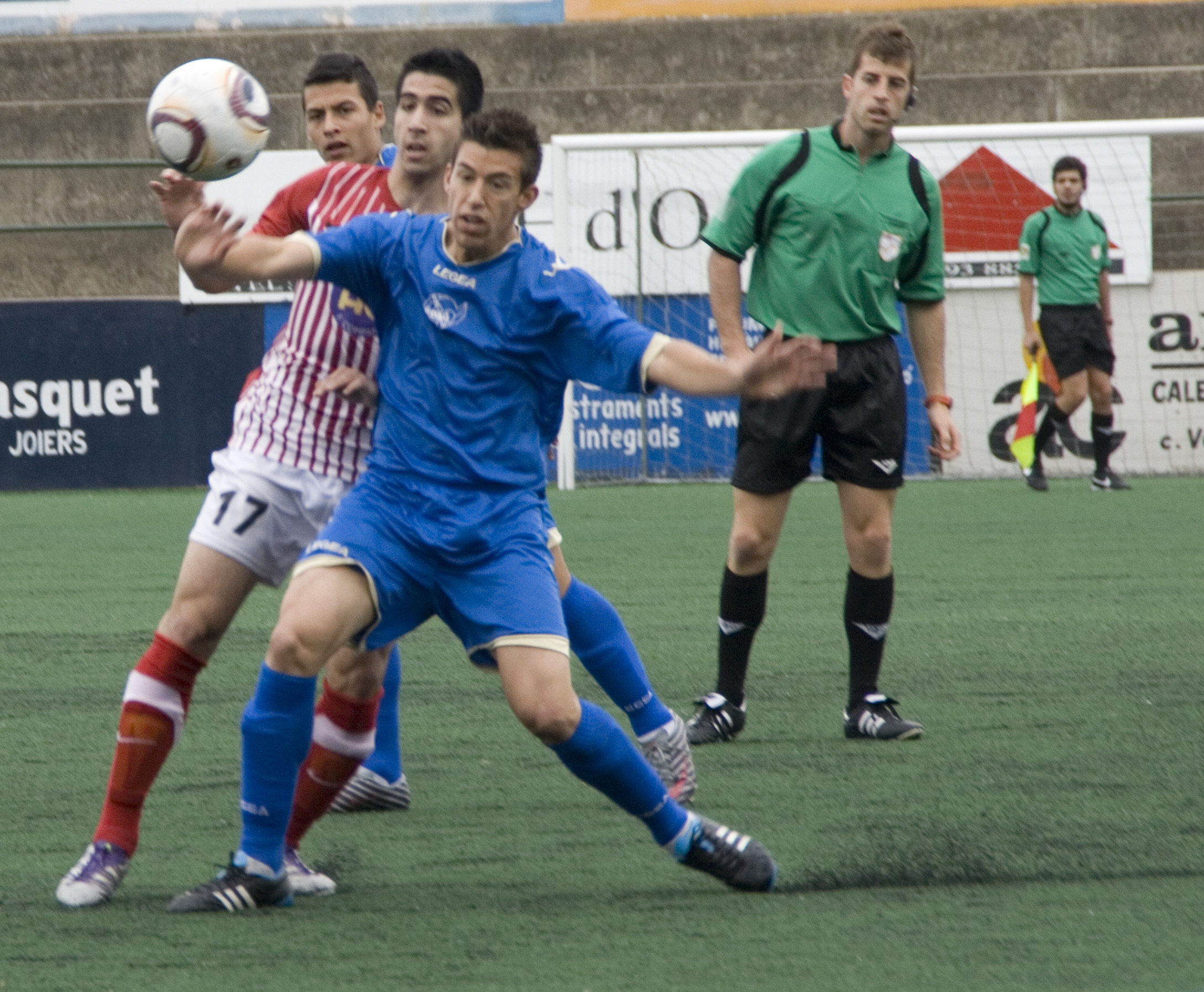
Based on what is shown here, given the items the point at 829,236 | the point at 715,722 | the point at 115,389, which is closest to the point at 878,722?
the point at 715,722

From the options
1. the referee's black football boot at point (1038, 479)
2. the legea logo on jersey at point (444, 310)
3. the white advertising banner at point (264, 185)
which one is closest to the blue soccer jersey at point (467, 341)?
the legea logo on jersey at point (444, 310)

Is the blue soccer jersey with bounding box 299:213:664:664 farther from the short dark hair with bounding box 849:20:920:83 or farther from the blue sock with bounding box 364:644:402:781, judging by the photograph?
the short dark hair with bounding box 849:20:920:83

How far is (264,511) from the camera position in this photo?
3.48m

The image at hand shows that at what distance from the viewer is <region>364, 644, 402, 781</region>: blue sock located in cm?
404

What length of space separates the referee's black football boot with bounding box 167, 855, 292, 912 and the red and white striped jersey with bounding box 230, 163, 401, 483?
83 centimetres

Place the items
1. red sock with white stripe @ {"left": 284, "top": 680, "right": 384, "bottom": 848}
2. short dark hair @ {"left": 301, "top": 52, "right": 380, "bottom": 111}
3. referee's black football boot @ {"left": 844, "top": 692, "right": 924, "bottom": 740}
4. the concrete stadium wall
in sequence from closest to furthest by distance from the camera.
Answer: red sock with white stripe @ {"left": 284, "top": 680, "right": 384, "bottom": 848} → short dark hair @ {"left": 301, "top": 52, "right": 380, "bottom": 111} → referee's black football boot @ {"left": 844, "top": 692, "right": 924, "bottom": 740} → the concrete stadium wall

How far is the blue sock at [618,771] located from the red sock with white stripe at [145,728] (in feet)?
2.64

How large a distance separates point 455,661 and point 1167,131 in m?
8.41

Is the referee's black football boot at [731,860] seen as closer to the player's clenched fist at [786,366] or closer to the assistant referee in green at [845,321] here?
the player's clenched fist at [786,366]

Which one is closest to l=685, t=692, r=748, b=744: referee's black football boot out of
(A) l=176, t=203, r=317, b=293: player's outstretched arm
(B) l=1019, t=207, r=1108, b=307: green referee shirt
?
(A) l=176, t=203, r=317, b=293: player's outstretched arm

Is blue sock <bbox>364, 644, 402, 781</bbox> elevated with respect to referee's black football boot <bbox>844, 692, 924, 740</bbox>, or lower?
elevated

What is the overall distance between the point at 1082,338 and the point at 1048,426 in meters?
0.72

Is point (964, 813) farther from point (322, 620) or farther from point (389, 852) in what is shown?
point (322, 620)

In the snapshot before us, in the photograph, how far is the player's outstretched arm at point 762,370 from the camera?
3010 mm
